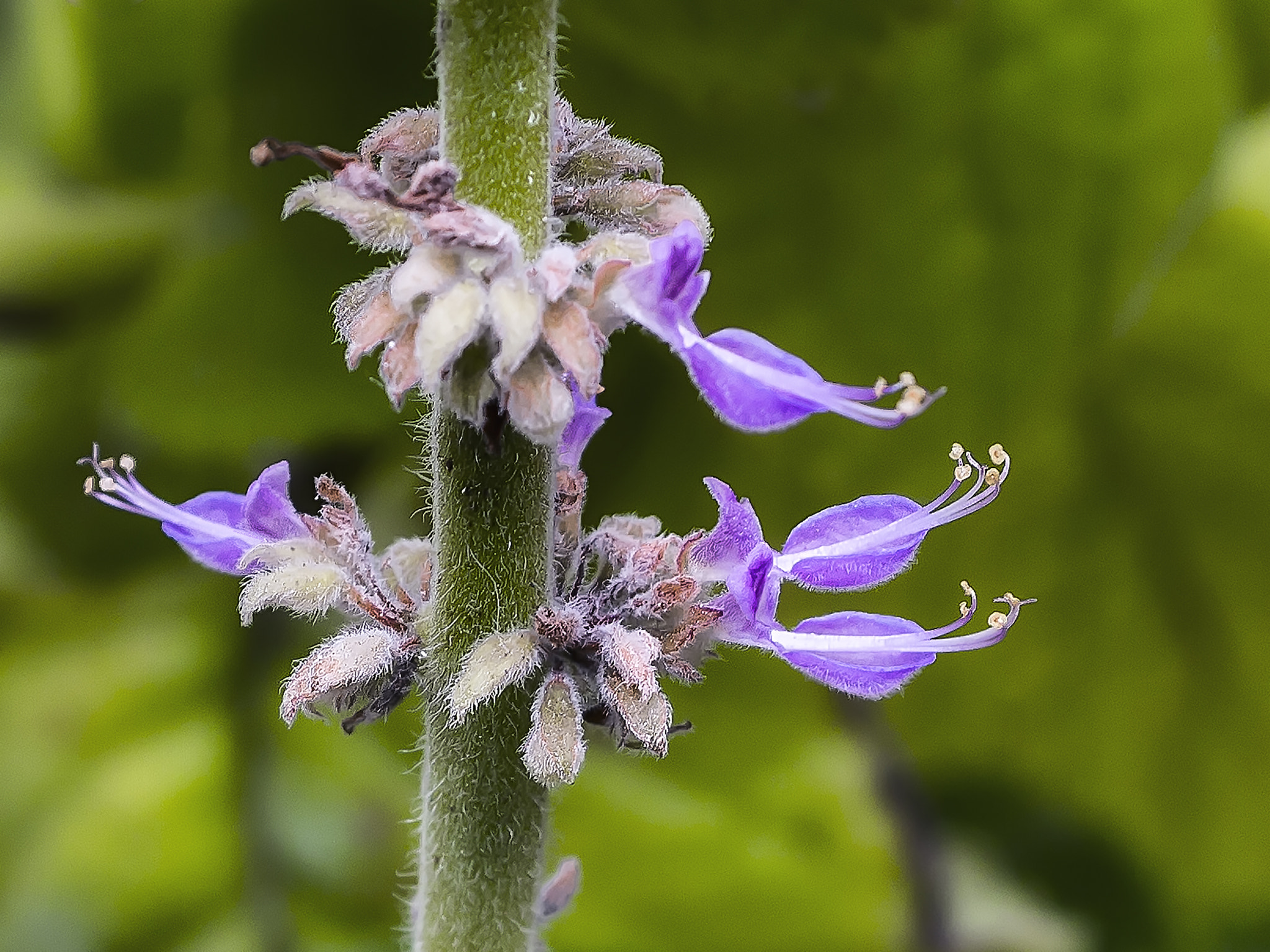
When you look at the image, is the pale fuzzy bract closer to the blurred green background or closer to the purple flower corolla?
the purple flower corolla

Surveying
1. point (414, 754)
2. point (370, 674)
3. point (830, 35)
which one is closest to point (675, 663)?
point (370, 674)

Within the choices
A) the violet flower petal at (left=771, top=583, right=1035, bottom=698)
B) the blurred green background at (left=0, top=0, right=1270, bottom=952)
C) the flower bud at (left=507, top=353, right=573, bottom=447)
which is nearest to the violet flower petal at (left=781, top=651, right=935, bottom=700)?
the violet flower petal at (left=771, top=583, right=1035, bottom=698)

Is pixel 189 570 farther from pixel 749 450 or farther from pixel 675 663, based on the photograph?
pixel 675 663

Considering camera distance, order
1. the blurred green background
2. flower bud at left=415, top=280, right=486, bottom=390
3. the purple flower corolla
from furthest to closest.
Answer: the blurred green background → the purple flower corolla → flower bud at left=415, top=280, right=486, bottom=390

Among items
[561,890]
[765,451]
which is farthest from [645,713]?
[765,451]

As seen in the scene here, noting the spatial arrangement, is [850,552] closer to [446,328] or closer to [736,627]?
[736,627]

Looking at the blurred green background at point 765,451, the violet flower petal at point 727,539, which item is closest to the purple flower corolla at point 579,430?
the violet flower petal at point 727,539
